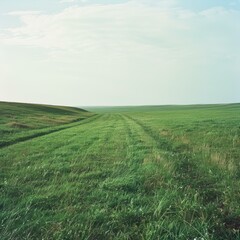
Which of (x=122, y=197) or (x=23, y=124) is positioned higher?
(x=122, y=197)

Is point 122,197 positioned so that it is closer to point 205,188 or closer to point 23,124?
point 205,188

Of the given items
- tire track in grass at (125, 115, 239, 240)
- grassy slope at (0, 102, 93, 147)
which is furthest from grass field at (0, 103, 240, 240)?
grassy slope at (0, 102, 93, 147)

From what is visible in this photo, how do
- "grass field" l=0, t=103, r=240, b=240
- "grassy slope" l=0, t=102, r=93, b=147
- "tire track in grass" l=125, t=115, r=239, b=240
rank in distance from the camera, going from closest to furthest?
"grass field" l=0, t=103, r=240, b=240 → "tire track in grass" l=125, t=115, r=239, b=240 → "grassy slope" l=0, t=102, r=93, b=147

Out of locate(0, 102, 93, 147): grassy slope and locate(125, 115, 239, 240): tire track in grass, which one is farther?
locate(0, 102, 93, 147): grassy slope

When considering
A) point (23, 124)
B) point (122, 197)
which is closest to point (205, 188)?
point (122, 197)

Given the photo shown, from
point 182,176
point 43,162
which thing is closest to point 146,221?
point 182,176

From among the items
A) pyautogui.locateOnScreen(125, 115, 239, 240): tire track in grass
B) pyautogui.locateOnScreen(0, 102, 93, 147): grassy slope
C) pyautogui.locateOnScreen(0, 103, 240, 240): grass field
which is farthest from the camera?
pyautogui.locateOnScreen(0, 102, 93, 147): grassy slope

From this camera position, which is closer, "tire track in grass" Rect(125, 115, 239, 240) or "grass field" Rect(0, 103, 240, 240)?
"grass field" Rect(0, 103, 240, 240)

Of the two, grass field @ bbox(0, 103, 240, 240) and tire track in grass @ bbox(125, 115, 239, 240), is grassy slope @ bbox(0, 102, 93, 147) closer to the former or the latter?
grass field @ bbox(0, 103, 240, 240)

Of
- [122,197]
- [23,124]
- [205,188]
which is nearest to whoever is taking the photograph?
[122,197]

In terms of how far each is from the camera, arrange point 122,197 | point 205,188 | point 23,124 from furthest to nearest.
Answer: point 23,124
point 205,188
point 122,197

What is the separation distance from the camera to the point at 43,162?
1831cm

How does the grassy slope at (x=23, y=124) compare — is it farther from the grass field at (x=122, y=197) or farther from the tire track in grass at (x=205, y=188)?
the tire track in grass at (x=205, y=188)

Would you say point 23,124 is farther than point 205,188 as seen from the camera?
Yes
